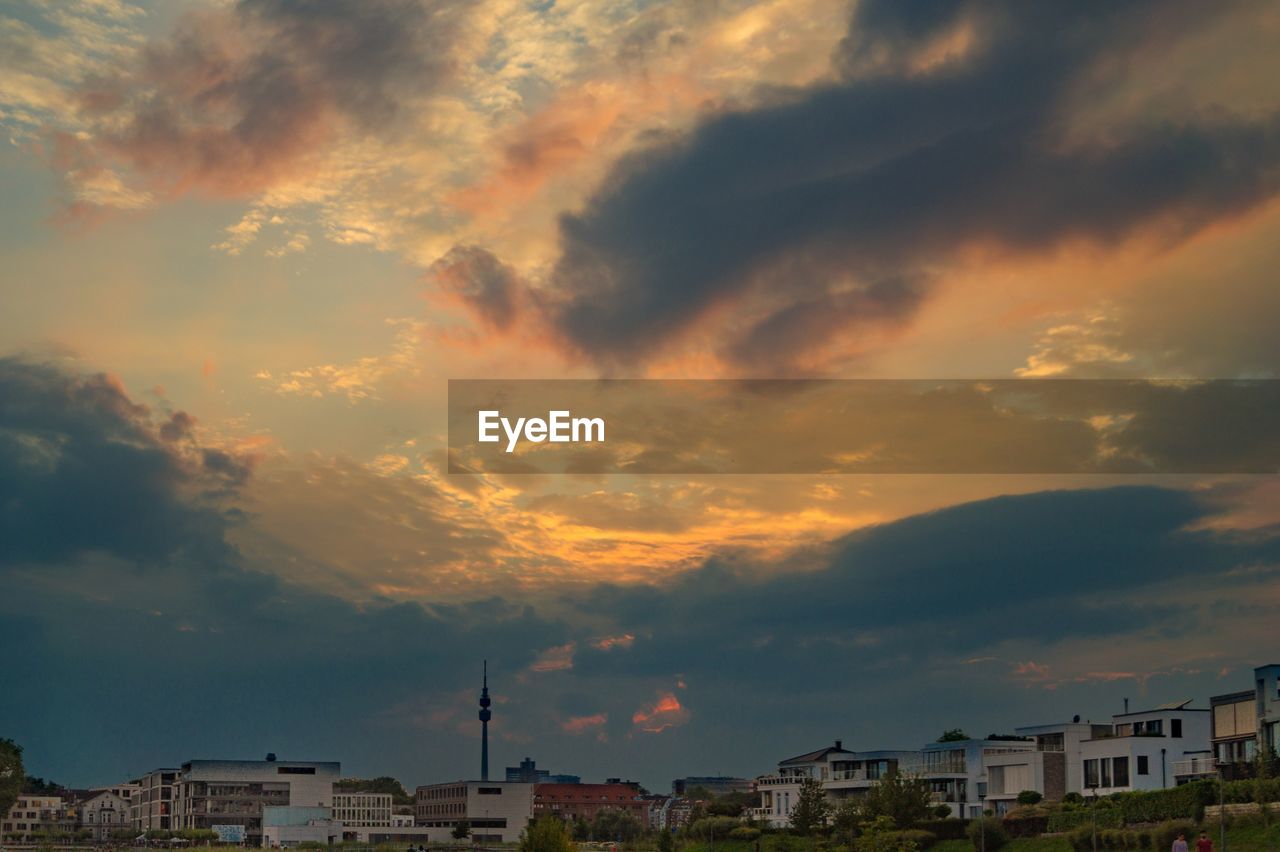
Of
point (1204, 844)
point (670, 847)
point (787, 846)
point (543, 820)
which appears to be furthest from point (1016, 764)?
point (1204, 844)

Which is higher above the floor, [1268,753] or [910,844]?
[1268,753]

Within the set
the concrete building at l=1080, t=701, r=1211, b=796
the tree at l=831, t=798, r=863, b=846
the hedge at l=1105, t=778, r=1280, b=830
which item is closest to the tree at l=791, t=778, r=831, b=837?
the tree at l=831, t=798, r=863, b=846

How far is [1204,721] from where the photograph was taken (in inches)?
4176

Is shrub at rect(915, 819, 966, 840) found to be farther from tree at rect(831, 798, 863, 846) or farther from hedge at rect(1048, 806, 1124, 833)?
tree at rect(831, 798, 863, 846)

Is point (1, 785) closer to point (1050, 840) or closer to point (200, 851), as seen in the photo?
point (200, 851)

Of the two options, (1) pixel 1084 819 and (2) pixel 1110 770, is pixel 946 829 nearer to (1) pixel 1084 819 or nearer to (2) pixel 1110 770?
A: (1) pixel 1084 819

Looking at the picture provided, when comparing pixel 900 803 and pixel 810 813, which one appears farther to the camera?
pixel 810 813

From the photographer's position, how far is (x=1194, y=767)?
98.6 m

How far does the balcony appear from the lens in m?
96.1

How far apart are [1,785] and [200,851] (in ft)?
173

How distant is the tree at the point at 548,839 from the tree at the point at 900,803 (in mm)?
23745

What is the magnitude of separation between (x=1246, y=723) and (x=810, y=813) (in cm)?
3874

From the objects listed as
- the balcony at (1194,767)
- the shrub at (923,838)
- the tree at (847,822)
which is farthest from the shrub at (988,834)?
the balcony at (1194,767)

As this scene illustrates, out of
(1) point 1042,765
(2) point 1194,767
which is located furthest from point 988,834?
(1) point 1042,765
